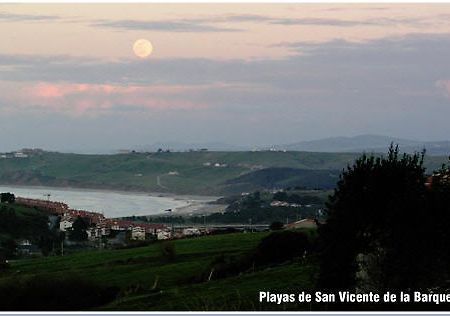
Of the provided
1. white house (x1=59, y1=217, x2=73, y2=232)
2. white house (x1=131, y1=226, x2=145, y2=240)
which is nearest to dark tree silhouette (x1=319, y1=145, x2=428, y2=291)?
white house (x1=131, y1=226, x2=145, y2=240)

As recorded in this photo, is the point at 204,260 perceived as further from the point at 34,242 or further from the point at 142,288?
the point at 34,242

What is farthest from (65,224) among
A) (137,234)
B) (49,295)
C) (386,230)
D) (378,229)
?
(386,230)

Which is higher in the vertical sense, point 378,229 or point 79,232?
point 378,229

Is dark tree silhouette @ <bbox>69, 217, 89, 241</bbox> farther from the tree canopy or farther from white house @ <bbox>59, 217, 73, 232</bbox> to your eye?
the tree canopy

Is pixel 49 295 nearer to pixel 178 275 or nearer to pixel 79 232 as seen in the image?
pixel 178 275

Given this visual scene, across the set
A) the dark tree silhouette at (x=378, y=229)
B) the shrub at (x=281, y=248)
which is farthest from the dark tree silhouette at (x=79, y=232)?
the dark tree silhouette at (x=378, y=229)

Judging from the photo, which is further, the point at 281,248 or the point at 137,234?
the point at 137,234

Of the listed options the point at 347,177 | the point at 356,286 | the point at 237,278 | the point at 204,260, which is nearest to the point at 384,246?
the point at 356,286

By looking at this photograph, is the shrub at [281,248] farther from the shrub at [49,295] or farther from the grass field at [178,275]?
the shrub at [49,295]

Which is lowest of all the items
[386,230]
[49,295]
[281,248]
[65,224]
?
[65,224]
